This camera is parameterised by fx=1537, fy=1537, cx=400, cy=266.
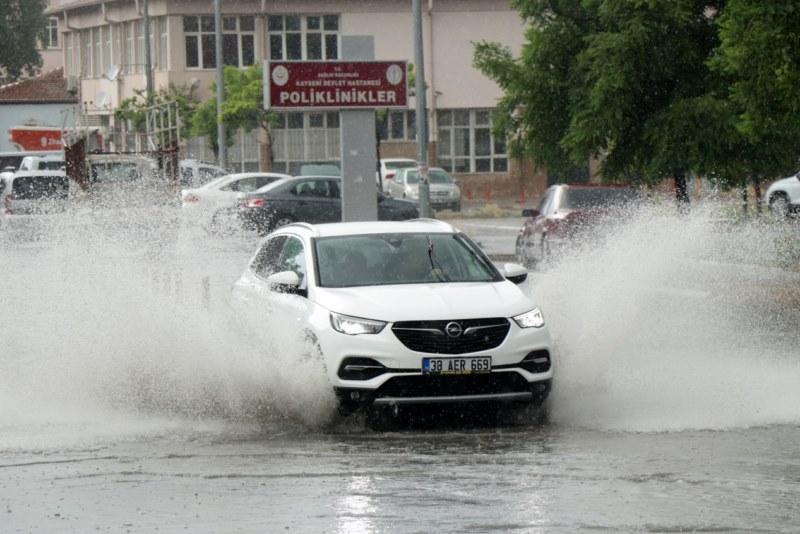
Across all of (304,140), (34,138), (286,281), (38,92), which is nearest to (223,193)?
(286,281)

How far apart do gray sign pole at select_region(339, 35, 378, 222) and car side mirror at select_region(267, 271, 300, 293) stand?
11.9 metres

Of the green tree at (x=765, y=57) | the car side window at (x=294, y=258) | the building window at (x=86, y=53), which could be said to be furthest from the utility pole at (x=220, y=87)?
the car side window at (x=294, y=258)

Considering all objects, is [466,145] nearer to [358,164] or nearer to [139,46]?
[139,46]

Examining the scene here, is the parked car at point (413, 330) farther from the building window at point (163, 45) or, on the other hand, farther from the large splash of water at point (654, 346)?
the building window at point (163, 45)

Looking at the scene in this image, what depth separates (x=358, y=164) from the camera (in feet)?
75.3

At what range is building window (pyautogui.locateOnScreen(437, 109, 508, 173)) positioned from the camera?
6197 cm

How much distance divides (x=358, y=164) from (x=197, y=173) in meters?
18.1

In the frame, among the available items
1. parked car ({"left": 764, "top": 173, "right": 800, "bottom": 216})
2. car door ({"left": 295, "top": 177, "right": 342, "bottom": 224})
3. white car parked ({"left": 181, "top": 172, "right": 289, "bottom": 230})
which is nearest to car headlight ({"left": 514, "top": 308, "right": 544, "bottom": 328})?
car door ({"left": 295, "top": 177, "right": 342, "bottom": 224})

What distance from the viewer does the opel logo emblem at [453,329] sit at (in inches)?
386

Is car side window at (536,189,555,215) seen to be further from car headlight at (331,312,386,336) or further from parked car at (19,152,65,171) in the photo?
parked car at (19,152,65,171)

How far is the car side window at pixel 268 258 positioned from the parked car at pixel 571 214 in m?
11.8

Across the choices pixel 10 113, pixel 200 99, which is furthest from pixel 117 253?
pixel 10 113

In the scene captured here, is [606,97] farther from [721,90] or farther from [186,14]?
[186,14]

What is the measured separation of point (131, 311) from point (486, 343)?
3.33 metres
